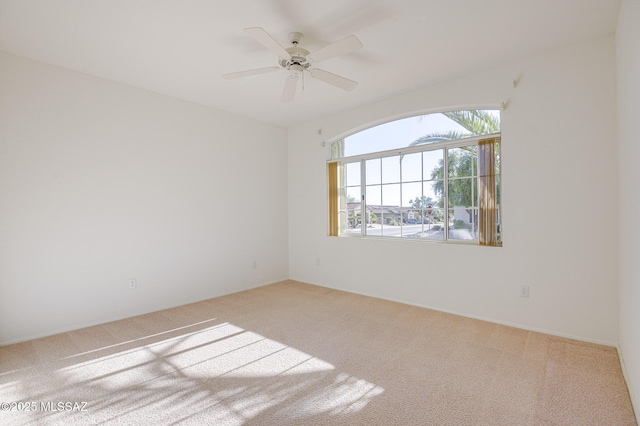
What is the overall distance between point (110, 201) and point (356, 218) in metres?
3.27

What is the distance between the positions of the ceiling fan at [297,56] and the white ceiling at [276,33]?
7.1 inches

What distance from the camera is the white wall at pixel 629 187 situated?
1.81 meters

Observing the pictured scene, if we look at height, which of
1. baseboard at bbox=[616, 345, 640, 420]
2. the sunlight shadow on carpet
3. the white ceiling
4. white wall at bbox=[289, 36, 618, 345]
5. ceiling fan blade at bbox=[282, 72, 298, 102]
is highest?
the white ceiling

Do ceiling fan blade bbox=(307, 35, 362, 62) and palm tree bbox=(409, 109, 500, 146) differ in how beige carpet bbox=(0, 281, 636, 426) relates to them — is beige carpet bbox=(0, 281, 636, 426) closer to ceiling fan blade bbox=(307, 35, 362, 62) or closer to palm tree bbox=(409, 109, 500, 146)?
palm tree bbox=(409, 109, 500, 146)

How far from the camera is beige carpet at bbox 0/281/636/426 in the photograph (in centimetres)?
183

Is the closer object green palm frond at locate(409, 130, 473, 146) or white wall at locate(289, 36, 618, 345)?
white wall at locate(289, 36, 618, 345)

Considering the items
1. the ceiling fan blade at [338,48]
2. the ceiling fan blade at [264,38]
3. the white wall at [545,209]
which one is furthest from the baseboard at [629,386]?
the ceiling fan blade at [264,38]

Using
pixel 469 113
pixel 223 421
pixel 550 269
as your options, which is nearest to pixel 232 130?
pixel 469 113

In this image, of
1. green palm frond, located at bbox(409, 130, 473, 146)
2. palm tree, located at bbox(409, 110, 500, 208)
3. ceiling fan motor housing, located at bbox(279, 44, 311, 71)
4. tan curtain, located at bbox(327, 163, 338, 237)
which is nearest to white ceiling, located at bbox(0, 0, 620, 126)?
ceiling fan motor housing, located at bbox(279, 44, 311, 71)

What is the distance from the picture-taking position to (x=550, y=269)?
2.94m

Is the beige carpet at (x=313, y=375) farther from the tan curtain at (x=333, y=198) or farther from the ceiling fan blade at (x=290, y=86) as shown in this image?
the ceiling fan blade at (x=290, y=86)

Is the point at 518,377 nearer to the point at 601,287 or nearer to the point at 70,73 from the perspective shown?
the point at 601,287

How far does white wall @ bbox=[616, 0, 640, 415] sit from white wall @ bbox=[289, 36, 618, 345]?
0.82ft

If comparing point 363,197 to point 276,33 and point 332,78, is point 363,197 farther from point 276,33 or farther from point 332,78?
point 276,33
